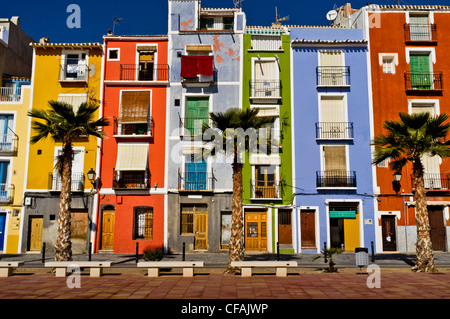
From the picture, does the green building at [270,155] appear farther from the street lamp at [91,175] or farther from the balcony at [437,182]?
the street lamp at [91,175]

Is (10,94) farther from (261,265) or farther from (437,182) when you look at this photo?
(437,182)

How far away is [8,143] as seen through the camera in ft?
81.6

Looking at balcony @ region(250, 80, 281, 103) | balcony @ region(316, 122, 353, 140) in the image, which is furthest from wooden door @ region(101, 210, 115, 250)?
balcony @ region(316, 122, 353, 140)

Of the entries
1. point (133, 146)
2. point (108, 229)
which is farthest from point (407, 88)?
point (108, 229)

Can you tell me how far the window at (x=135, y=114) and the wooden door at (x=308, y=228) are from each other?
36.9ft

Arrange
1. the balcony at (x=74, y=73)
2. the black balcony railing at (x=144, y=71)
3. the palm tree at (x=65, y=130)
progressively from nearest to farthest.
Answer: the palm tree at (x=65, y=130), the balcony at (x=74, y=73), the black balcony railing at (x=144, y=71)

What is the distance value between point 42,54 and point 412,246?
2710 cm

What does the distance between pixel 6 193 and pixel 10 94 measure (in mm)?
6982

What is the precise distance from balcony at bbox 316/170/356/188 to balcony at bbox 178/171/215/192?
22.6ft

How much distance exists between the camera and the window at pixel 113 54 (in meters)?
25.8

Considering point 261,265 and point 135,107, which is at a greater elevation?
point 135,107

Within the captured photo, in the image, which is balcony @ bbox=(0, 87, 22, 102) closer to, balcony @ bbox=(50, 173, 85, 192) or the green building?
balcony @ bbox=(50, 173, 85, 192)

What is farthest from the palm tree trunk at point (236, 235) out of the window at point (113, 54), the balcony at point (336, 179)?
the window at point (113, 54)

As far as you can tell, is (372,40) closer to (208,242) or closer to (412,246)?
(412,246)
